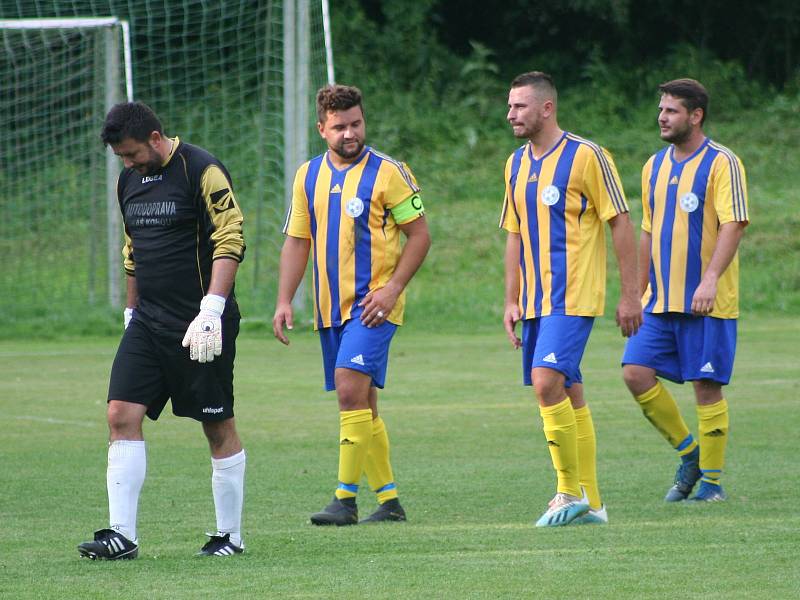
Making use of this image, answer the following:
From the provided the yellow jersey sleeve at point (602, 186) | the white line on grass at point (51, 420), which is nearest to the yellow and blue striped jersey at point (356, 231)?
the yellow jersey sleeve at point (602, 186)

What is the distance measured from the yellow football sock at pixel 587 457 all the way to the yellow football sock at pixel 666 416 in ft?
2.81

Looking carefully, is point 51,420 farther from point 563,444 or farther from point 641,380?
point 563,444

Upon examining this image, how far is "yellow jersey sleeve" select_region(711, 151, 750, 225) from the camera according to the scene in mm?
7750

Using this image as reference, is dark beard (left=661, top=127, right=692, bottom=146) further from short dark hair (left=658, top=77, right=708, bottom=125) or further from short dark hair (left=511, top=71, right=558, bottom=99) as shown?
short dark hair (left=511, top=71, right=558, bottom=99)

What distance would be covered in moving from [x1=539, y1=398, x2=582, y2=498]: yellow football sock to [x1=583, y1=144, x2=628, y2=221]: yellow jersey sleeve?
930 mm

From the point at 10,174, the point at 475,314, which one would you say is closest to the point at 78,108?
the point at 10,174

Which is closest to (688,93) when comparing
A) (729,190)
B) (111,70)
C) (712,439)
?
(729,190)

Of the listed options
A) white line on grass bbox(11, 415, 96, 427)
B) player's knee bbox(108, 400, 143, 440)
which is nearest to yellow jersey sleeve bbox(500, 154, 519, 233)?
player's knee bbox(108, 400, 143, 440)

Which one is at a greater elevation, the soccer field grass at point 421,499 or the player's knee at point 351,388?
the player's knee at point 351,388

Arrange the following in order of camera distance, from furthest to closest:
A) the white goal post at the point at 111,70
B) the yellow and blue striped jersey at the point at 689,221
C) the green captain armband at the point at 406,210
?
1. the white goal post at the point at 111,70
2. the yellow and blue striped jersey at the point at 689,221
3. the green captain armband at the point at 406,210

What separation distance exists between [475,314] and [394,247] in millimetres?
13108

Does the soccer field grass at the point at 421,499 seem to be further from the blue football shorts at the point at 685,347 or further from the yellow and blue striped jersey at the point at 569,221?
the yellow and blue striped jersey at the point at 569,221

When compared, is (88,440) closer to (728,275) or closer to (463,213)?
(728,275)

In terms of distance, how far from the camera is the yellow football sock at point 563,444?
698cm
